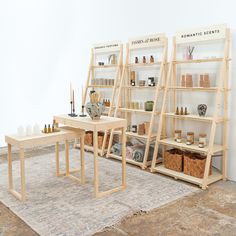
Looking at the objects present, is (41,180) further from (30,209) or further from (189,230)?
(189,230)

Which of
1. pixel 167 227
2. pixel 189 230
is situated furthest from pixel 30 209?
pixel 189 230

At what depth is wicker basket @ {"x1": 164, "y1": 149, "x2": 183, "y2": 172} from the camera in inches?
159

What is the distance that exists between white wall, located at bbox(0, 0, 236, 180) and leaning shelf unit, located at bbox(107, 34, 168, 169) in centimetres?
26

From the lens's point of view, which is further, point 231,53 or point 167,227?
point 231,53

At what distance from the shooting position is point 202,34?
3.89 metres

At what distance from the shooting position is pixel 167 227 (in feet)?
9.02

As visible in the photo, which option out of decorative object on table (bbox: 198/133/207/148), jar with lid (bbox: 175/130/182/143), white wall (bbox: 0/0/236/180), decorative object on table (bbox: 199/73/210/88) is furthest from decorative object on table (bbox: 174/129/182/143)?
white wall (bbox: 0/0/236/180)

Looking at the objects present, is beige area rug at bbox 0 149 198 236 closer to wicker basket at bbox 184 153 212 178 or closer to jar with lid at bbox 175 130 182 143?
wicker basket at bbox 184 153 212 178

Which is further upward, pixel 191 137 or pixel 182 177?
A: pixel 191 137

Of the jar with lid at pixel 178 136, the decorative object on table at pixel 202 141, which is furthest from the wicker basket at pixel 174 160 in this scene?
the decorative object on table at pixel 202 141

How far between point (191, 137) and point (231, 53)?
1158 mm

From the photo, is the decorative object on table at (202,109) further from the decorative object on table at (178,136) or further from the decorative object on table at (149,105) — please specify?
the decorative object on table at (149,105)

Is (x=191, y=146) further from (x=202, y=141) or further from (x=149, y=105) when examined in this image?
(x=149, y=105)

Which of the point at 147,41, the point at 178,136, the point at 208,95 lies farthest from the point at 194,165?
the point at 147,41
